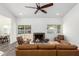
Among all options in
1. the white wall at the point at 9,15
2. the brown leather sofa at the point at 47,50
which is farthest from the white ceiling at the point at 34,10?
the brown leather sofa at the point at 47,50

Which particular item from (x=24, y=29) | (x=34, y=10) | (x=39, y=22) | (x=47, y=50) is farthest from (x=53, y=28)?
(x=47, y=50)

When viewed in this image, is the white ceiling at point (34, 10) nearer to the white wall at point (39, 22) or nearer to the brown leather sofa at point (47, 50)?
the white wall at point (39, 22)

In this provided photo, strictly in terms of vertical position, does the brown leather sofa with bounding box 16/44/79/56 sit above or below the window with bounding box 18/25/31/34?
below

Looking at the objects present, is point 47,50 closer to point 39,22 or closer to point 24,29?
point 39,22

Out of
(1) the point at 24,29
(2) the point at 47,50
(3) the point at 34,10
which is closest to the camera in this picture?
(2) the point at 47,50

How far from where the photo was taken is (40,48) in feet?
14.7

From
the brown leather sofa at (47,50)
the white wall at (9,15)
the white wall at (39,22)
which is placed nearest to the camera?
the brown leather sofa at (47,50)

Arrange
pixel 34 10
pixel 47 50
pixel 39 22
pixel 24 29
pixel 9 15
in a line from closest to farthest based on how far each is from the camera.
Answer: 1. pixel 47 50
2. pixel 9 15
3. pixel 34 10
4. pixel 39 22
5. pixel 24 29

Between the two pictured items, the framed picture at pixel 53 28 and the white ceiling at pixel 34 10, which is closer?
the white ceiling at pixel 34 10

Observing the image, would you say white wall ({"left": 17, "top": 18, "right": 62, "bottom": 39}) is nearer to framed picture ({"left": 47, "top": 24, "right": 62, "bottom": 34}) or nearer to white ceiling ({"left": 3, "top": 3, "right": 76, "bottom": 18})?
framed picture ({"left": 47, "top": 24, "right": 62, "bottom": 34})

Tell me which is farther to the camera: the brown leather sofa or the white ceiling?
the white ceiling

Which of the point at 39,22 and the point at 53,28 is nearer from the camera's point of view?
the point at 39,22

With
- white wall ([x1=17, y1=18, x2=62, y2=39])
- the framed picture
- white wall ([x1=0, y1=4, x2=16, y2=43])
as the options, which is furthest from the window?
the framed picture

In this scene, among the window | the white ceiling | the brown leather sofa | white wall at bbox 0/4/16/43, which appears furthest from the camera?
the window
